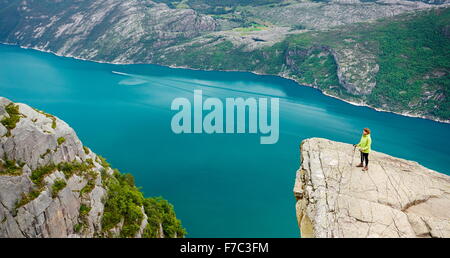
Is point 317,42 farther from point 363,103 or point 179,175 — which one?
point 179,175

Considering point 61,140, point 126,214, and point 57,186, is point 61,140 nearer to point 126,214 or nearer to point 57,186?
point 57,186

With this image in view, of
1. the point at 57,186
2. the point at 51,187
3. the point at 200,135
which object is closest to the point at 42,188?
the point at 51,187

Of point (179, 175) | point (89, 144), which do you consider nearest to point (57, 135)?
point (179, 175)

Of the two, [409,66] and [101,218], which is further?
[409,66]

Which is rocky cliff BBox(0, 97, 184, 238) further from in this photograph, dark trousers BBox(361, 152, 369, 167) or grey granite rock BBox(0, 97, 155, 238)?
dark trousers BBox(361, 152, 369, 167)

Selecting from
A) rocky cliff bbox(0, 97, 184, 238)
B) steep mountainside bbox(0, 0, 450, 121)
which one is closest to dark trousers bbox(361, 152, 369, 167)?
rocky cliff bbox(0, 97, 184, 238)
